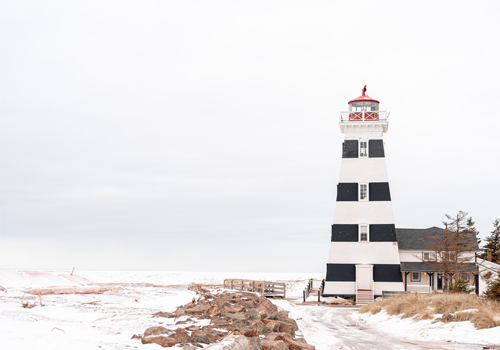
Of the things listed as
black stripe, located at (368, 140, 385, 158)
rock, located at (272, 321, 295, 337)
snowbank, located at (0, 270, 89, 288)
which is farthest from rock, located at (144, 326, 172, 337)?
black stripe, located at (368, 140, 385, 158)

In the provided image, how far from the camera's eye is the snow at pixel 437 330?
13.8 meters

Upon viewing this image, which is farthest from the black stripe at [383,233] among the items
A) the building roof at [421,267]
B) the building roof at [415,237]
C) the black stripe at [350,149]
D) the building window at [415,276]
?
the black stripe at [350,149]

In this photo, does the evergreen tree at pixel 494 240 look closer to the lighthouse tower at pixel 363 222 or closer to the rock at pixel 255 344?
the lighthouse tower at pixel 363 222

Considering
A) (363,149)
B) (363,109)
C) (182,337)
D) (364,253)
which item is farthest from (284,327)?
(363,109)

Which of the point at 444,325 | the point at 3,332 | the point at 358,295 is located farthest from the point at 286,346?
the point at 358,295

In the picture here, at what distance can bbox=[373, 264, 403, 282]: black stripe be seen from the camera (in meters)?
33.4

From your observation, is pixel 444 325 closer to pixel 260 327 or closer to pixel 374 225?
pixel 260 327

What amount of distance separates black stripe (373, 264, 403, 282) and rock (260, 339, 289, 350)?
25833mm

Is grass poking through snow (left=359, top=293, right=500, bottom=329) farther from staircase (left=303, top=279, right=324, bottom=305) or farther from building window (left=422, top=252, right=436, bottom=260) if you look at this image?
building window (left=422, top=252, right=436, bottom=260)

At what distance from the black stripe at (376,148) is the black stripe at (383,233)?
568cm

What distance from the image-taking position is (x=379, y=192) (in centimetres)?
3450

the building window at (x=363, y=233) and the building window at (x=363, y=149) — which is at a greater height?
the building window at (x=363, y=149)

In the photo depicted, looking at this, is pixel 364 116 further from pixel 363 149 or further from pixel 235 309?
pixel 235 309

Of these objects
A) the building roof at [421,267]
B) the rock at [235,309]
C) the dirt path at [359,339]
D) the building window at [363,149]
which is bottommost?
the dirt path at [359,339]
